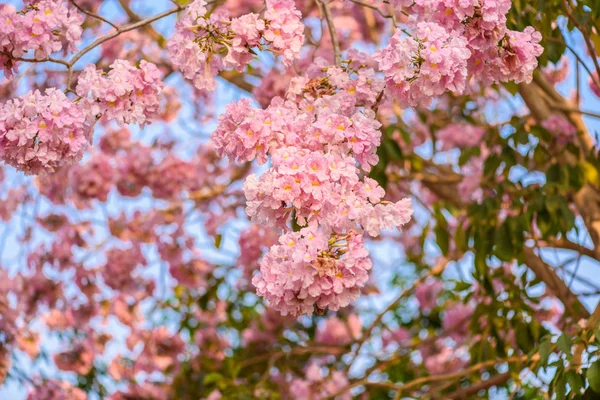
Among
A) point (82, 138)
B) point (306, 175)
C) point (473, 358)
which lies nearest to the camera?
point (306, 175)

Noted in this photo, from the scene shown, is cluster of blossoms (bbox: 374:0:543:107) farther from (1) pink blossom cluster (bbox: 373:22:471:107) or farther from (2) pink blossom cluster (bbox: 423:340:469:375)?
(2) pink blossom cluster (bbox: 423:340:469:375)

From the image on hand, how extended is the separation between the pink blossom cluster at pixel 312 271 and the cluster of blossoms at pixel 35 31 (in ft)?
2.79

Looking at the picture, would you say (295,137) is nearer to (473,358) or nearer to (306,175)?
(306,175)

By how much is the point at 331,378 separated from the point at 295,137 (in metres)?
2.27

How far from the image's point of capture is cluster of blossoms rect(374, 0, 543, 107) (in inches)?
76.4

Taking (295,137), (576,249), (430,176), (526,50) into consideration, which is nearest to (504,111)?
(430,176)

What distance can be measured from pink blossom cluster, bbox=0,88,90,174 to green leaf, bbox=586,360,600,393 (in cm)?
126

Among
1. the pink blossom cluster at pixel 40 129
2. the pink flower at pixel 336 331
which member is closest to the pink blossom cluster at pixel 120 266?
the pink flower at pixel 336 331

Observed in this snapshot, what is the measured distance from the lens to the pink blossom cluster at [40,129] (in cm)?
203

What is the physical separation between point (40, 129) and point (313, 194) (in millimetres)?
656

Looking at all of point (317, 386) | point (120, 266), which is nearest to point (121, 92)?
point (317, 386)

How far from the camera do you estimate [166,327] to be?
199 inches

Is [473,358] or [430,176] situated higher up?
[430,176]

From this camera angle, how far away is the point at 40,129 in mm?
2039
